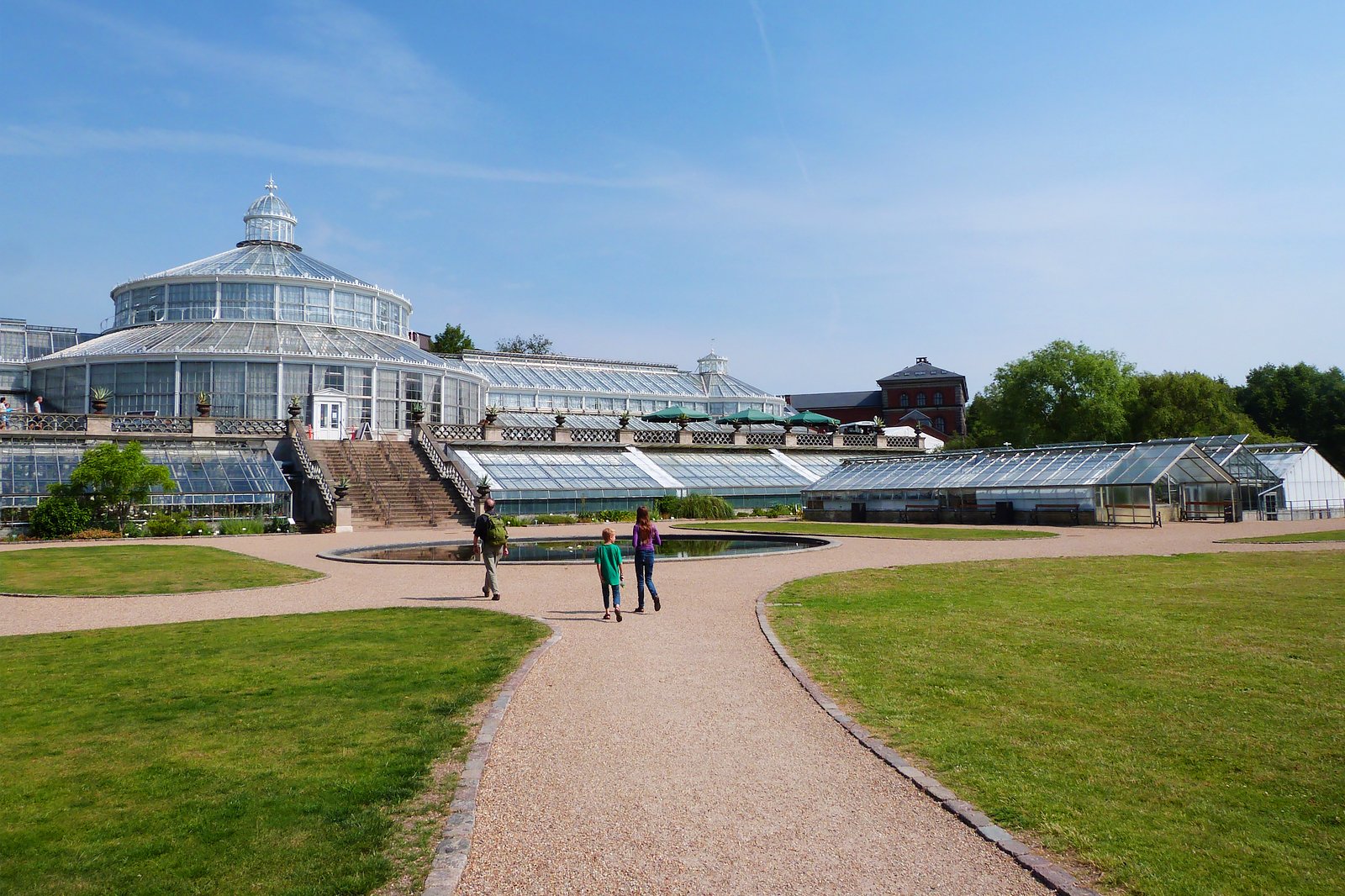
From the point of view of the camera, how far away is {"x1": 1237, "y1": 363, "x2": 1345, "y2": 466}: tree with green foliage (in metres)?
82.2

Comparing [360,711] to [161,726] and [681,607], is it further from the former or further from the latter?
[681,607]

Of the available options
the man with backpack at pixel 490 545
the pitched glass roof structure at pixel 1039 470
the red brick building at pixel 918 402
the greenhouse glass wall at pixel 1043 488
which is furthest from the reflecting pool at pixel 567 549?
the red brick building at pixel 918 402

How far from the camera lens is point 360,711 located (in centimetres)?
896

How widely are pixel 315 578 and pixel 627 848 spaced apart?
17617mm

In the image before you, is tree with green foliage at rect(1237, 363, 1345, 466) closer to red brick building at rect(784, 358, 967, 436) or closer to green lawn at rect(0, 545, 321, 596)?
red brick building at rect(784, 358, 967, 436)

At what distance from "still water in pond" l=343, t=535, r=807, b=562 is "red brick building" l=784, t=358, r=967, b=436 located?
9208cm

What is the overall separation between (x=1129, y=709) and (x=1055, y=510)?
3747cm

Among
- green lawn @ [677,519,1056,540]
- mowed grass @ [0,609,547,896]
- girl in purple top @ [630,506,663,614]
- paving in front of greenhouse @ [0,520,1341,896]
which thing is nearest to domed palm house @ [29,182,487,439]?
green lawn @ [677,519,1056,540]

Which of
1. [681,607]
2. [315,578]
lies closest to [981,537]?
[681,607]

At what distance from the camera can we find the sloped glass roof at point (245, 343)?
165 feet

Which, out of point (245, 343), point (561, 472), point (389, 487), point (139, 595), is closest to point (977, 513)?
point (561, 472)

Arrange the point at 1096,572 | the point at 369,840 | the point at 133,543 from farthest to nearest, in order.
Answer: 1. the point at 133,543
2. the point at 1096,572
3. the point at 369,840

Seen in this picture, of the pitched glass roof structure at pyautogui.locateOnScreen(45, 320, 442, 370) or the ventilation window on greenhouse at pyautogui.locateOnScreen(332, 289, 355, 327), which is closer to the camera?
the pitched glass roof structure at pyautogui.locateOnScreen(45, 320, 442, 370)

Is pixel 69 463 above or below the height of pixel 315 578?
above
